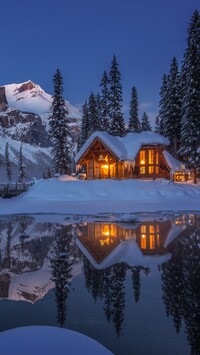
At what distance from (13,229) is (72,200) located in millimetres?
14588

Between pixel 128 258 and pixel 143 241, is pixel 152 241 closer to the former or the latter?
pixel 143 241

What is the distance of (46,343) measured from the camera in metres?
4.27

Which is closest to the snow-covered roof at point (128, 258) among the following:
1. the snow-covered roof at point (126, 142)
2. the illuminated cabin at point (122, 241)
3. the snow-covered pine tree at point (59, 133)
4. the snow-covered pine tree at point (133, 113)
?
the illuminated cabin at point (122, 241)

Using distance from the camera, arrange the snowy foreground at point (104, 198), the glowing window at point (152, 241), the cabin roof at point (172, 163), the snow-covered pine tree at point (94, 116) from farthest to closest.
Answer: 1. the snow-covered pine tree at point (94, 116)
2. the cabin roof at point (172, 163)
3. the snowy foreground at point (104, 198)
4. the glowing window at point (152, 241)

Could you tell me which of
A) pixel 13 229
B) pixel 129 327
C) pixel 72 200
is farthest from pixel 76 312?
pixel 72 200

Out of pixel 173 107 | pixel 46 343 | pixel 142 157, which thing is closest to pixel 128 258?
pixel 46 343

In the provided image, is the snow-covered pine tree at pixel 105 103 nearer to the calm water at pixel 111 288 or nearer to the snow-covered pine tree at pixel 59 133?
the snow-covered pine tree at pixel 59 133

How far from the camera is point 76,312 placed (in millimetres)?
5992

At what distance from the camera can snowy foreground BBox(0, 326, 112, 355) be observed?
403 cm

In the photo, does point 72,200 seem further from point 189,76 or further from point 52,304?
point 52,304

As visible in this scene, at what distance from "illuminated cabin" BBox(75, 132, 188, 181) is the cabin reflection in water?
21295 millimetres

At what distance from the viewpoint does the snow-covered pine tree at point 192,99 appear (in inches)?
1476

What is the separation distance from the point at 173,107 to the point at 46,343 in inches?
1746

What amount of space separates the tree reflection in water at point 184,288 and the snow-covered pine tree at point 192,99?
27.1 metres
